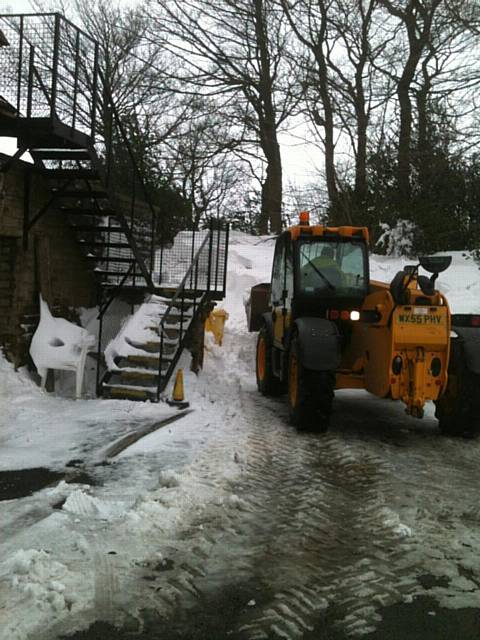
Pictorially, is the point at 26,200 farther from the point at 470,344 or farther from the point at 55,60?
A: the point at 470,344

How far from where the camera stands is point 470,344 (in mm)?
7238

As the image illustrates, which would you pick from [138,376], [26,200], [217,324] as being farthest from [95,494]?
[217,324]

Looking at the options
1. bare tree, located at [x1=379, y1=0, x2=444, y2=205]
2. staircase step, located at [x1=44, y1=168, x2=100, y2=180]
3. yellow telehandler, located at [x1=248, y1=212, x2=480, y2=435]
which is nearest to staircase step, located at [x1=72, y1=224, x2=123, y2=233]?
staircase step, located at [x1=44, y1=168, x2=100, y2=180]

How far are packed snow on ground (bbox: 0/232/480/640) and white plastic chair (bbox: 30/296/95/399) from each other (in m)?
0.30

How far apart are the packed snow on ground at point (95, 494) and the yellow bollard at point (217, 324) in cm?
233

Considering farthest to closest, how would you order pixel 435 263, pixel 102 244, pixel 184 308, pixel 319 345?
pixel 184 308 → pixel 102 244 → pixel 319 345 → pixel 435 263

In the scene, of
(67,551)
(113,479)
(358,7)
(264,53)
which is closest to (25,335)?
(113,479)

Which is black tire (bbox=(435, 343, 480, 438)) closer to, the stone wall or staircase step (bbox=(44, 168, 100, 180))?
staircase step (bbox=(44, 168, 100, 180))

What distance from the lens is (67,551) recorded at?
383 centimetres

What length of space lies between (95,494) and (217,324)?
8092 millimetres

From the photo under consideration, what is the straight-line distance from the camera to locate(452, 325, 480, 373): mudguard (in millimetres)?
7000

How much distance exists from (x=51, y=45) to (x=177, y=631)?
7.79 m

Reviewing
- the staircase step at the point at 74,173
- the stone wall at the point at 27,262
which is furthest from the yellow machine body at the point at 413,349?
the stone wall at the point at 27,262

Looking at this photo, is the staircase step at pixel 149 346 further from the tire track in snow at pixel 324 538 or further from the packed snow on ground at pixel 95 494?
the tire track in snow at pixel 324 538
